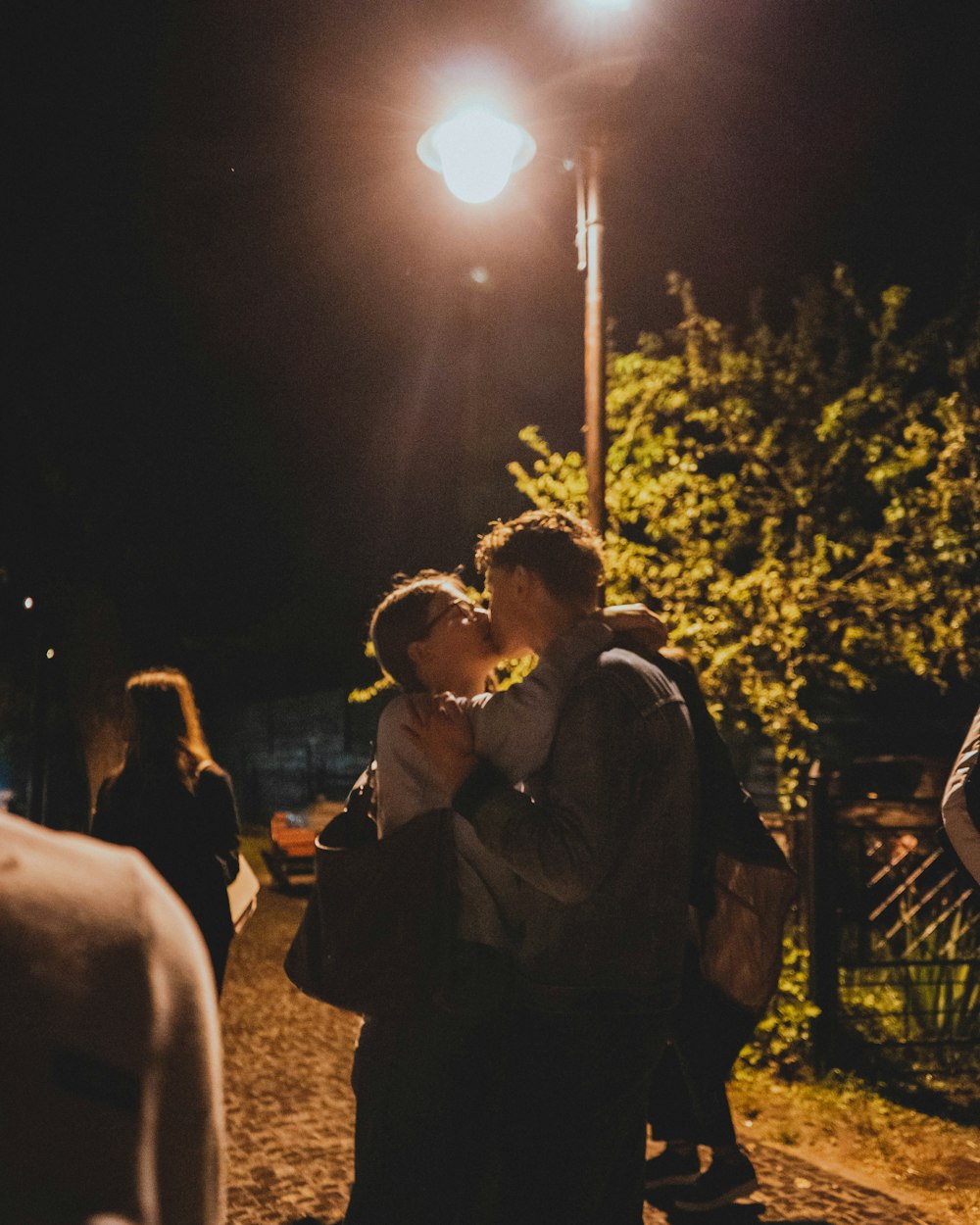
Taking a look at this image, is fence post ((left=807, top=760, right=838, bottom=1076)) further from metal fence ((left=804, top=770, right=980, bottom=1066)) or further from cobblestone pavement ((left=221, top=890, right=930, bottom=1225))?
cobblestone pavement ((left=221, top=890, right=930, bottom=1225))

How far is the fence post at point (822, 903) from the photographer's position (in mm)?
5367

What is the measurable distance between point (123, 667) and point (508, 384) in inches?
192

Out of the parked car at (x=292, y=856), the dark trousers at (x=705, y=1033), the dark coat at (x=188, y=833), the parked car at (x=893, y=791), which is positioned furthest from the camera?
the parked car at (x=292, y=856)

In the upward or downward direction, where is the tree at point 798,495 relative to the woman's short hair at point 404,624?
upward

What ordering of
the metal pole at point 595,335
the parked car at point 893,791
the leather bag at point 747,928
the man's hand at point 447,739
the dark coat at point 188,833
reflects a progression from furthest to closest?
1. the parked car at point 893,791
2. the metal pole at point 595,335
3. the dark coat at point 188,833
4. the leather bag at point 747,928
5. the man's hand at point 447,739

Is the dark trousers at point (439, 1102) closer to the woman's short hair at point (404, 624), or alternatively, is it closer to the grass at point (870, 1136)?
the woman's short hair at point (404, 624)

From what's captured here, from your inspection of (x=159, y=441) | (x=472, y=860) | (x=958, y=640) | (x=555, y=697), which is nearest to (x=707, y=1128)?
(x=472, y=860)

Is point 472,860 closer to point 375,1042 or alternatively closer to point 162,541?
point 375,1042

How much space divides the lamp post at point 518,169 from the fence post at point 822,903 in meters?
1.83

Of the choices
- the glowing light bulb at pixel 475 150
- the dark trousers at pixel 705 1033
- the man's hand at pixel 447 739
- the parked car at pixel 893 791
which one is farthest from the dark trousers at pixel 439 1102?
the glowing light bulb at pixel 475 150

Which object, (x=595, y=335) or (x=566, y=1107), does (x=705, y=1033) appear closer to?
(x=566, y=1107)

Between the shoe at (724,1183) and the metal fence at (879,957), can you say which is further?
the metal fence at (879,957)

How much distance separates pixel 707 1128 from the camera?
145 inches

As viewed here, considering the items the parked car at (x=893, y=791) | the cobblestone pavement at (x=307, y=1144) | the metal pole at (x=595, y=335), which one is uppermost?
the metal pole at (x=595, y=335)
